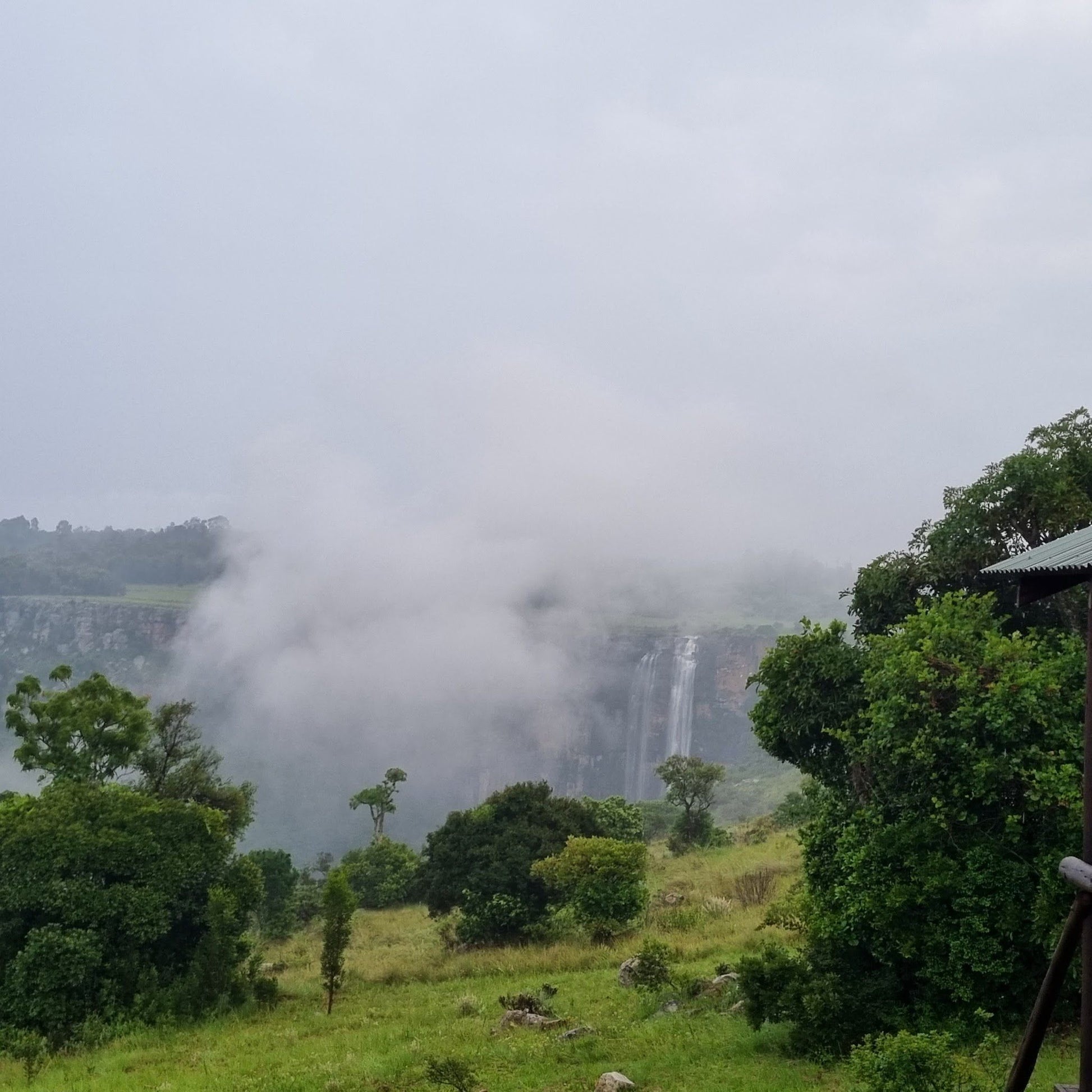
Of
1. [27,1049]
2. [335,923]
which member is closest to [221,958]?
[335,923]

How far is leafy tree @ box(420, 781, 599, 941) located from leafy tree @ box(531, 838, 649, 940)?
70.7 inches

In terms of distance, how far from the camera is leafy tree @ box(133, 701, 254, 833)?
35094 mm

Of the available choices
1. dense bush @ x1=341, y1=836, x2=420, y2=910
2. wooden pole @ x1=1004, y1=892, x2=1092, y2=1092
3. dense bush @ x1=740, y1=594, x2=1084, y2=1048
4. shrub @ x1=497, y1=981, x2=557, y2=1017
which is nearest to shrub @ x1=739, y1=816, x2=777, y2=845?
dense bush @ x1=341, y1=836, x2=420, y2=910

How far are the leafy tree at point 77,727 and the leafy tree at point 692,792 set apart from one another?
3093 centimetres

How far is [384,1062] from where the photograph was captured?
44.5ft

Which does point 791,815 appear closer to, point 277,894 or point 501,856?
point 501,856

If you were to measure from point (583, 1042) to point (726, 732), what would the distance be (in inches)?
6550

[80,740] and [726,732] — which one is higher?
[80,740]

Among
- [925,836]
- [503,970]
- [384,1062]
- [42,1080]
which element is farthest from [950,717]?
[42,1080]

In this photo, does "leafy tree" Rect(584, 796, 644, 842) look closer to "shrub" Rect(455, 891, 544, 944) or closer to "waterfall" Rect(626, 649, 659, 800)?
"shrub" Rect(455, 891, 544, 944)

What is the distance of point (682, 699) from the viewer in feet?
598

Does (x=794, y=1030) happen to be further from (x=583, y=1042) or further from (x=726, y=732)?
(x=726, y=732)

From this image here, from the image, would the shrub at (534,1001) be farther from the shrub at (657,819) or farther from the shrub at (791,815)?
the shrub at (657,819)

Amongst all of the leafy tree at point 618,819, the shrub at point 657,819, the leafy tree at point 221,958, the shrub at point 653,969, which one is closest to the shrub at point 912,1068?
the shrub at point 653,969
